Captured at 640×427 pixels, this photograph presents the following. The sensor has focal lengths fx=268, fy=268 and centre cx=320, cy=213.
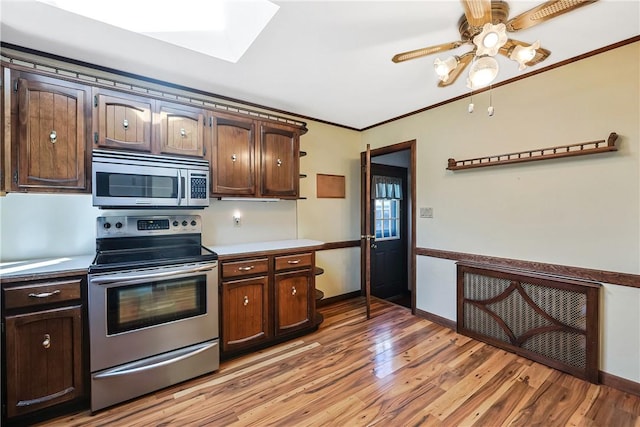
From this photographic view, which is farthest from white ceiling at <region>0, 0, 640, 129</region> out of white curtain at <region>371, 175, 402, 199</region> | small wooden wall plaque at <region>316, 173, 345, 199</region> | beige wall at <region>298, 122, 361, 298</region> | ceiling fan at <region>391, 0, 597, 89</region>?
white curtain at <region>371, 175, 402, 199</region>

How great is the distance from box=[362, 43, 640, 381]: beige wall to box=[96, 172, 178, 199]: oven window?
2.73m

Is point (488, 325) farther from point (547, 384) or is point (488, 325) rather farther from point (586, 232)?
point (586, 232)

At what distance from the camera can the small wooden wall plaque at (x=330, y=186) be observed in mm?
3684

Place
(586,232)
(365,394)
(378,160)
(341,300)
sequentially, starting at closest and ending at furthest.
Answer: (365,394) → (586,232) → (341,300) → (378,160)

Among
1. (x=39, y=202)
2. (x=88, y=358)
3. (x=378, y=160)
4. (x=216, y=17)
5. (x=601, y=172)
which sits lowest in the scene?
(x=88, y=358)

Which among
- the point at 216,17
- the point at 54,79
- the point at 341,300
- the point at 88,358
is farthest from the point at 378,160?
the point at 88,358

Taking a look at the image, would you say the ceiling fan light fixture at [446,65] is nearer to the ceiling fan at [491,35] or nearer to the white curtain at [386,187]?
the ceiling fan at [491,35]

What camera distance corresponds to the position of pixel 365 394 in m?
1.95

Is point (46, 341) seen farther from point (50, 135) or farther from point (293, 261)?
point (293, 261)

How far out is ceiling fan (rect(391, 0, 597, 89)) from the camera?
1306 millimetres

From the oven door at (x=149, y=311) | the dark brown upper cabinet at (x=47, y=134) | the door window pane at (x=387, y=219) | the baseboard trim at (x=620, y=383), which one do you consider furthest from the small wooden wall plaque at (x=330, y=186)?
the baseboard trim at (x=620, y=383)

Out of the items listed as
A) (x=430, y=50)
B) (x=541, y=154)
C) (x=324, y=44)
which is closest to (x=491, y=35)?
(x=430, y=50)

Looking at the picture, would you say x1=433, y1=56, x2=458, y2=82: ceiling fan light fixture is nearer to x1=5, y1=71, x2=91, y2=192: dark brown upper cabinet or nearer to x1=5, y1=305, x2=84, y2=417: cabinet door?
x1=5, y1=71, x2=91, y2=192: dark brown upper cabinet

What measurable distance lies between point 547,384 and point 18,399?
3.59m
